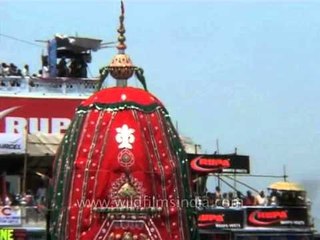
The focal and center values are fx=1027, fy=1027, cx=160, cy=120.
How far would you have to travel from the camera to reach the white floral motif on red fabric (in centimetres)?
1197

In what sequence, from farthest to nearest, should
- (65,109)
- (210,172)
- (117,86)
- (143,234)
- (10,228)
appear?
1. (65,109)
2. (210,172)
3. (10,228)
4. (117,86)
5. (143,234)

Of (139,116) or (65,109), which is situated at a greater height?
(65,109)

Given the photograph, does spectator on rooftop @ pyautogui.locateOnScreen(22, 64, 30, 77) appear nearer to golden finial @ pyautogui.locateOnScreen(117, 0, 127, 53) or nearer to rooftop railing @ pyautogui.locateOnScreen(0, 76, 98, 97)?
rooftop railing @ pyautogui.locateOnScreen(0, 76, 98, 97)

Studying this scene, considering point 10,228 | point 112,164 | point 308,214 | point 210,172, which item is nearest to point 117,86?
point 112,164

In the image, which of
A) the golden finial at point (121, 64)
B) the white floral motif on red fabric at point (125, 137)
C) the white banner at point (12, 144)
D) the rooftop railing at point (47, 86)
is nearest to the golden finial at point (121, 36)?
the golden finial at point (121, 64)

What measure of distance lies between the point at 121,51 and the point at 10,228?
892cm

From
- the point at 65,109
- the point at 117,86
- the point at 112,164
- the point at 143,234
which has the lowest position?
the point at 143,234

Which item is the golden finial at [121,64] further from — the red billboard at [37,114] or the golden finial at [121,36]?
the red billboard at [37,114]

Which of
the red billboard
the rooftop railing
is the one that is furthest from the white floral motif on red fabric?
the rooftop railing

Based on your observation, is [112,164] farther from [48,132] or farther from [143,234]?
[48,132]

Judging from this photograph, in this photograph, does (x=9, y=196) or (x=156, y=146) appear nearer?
(x=156, y=146)

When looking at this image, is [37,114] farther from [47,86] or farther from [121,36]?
[121,36]

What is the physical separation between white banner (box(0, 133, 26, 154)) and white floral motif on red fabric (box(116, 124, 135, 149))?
9800mm

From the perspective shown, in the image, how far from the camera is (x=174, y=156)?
12.3 meters
